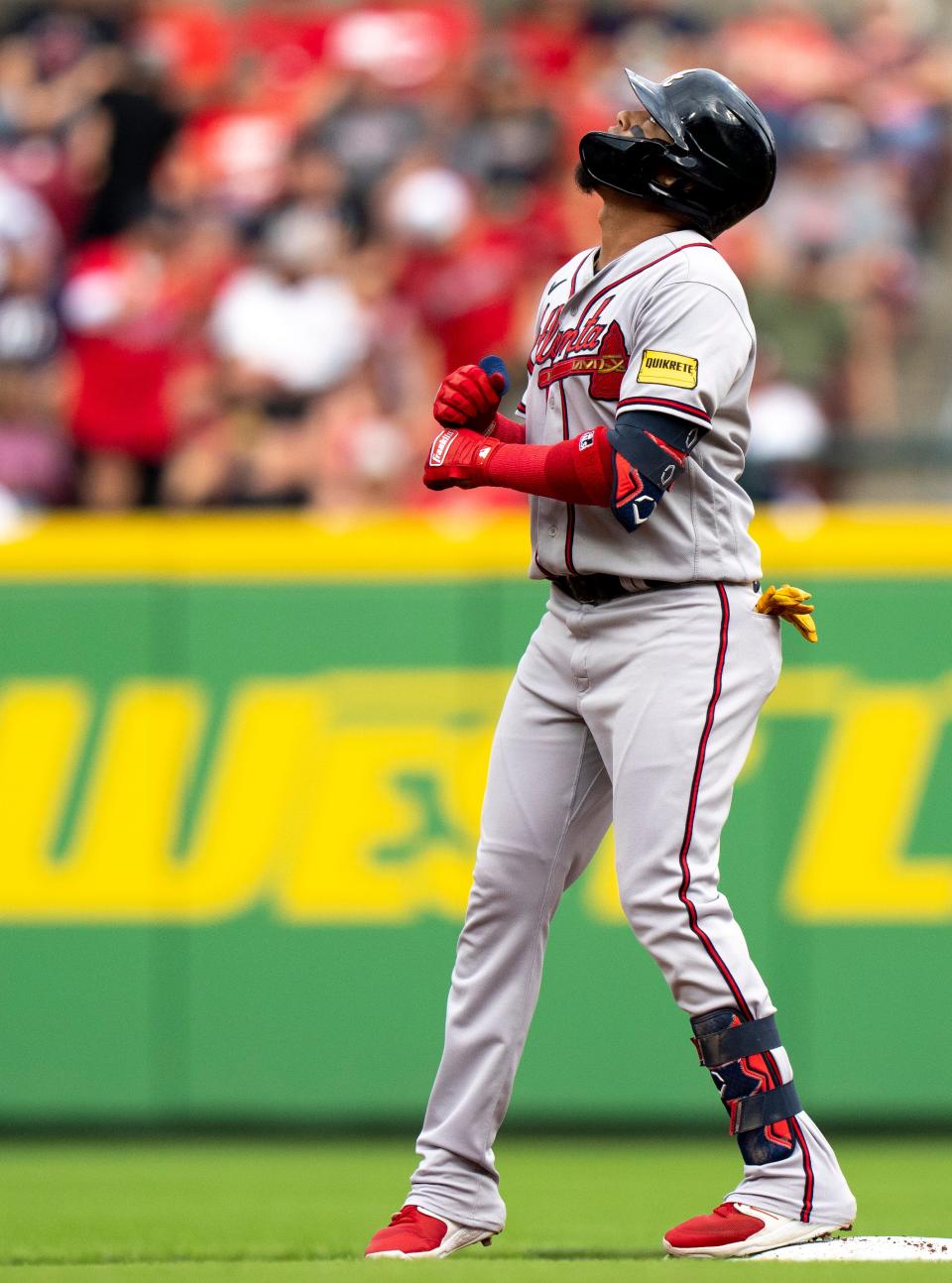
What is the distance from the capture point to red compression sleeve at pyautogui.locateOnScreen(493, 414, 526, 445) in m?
4.12

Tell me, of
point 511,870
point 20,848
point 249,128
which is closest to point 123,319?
point 249,128

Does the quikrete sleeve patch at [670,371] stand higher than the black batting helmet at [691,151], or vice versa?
the black batting helmet at [691,151]

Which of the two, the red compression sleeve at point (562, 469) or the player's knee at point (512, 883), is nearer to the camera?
the red compression sleeve at point (562, 469)

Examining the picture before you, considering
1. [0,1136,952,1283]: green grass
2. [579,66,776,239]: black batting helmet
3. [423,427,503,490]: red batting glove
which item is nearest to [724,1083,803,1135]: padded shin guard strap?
[0,1136,952,1283]: green grass

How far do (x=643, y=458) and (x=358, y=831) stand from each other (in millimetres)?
2911

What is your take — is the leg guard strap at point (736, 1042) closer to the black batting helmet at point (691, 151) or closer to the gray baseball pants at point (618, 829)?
the gray baseball pants at point (618, 829)

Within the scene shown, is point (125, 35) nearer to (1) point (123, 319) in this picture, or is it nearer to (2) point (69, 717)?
(1) point (123, 319)

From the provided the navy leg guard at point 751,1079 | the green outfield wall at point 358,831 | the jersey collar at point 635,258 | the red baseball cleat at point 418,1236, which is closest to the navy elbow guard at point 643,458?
the jersey collar at point 635,258

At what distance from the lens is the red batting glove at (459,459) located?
3832 mm

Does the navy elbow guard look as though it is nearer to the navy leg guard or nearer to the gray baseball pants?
the gray baseball pants

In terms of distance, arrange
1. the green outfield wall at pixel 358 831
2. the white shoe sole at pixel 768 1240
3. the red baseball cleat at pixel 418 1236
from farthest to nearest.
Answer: the green outfield wall at pixel 358 831
the red baseball cleat at pixel 418 1236
the white shoe sole at pixel 768 1240

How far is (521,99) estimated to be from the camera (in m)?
10.2

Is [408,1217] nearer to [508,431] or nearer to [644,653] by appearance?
[644,653]

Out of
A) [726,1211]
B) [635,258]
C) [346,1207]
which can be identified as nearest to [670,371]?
[635,258]
